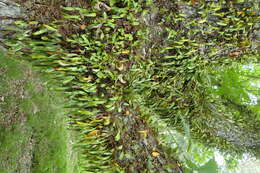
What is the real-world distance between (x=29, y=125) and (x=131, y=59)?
1659 mm

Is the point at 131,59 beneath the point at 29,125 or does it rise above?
above

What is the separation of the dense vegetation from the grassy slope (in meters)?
0.42

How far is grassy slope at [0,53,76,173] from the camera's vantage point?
2.40 meters

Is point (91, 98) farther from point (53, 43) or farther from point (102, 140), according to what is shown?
point (53, 43)

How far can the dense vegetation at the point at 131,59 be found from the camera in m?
1.93

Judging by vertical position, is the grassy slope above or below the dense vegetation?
→ below

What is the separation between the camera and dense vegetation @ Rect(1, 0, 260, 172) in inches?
76.2

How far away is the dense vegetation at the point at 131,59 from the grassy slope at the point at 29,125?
42cm

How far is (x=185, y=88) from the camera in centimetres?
265

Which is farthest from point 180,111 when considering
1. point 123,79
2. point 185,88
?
point 123,79

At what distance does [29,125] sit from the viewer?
259 centimetres

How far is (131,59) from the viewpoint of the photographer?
2178 mm

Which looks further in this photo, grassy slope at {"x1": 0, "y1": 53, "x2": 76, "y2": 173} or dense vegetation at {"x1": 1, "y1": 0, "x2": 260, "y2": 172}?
grassy slope at {"x1": 0, "y1": 53, "x2": 76, "y2": 173}

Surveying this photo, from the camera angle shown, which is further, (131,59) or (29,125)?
(29,125)
